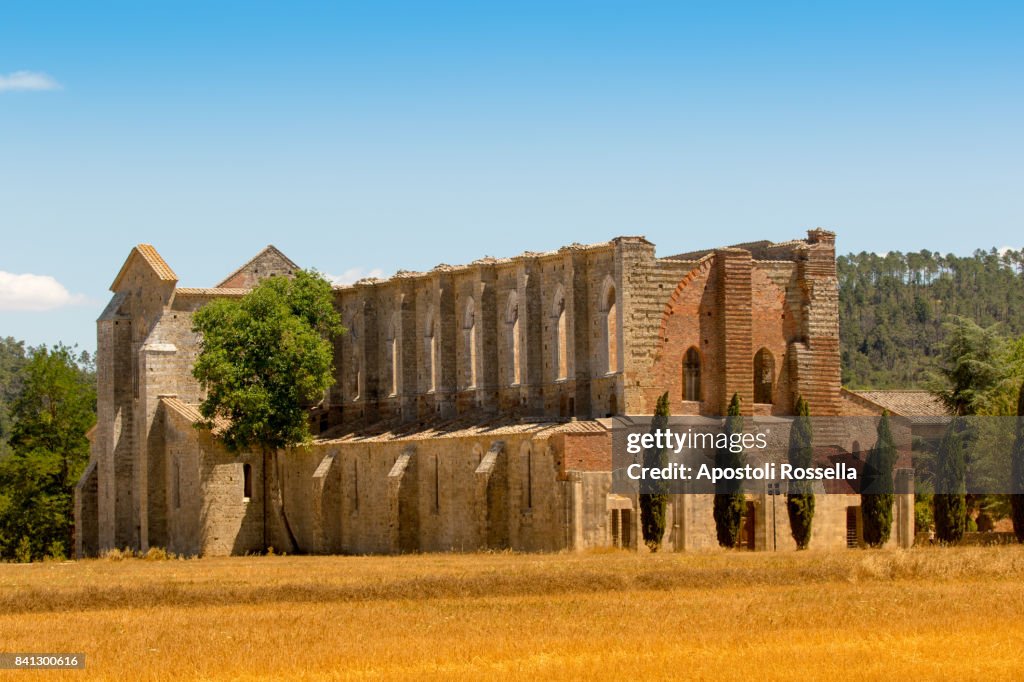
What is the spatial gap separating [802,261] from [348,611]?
27.0 m

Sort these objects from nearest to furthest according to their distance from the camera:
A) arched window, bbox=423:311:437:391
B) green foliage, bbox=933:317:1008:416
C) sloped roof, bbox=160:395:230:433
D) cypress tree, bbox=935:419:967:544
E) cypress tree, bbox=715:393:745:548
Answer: cypress tree, bbox=715:393:745:548
cypress tree, bbox=935:419:967:544
sloped roof, bbox=160:395:230:433
arched window, bbox=423:311:437:391
green foliage, bbox=933:317:1008:416

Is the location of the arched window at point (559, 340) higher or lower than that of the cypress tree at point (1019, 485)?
higher

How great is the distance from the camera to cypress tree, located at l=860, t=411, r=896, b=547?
5606 cm

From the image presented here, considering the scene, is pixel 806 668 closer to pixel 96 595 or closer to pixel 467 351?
pixel 96 595

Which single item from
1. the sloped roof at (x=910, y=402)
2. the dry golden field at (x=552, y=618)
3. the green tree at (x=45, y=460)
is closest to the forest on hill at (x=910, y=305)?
the sloped roof at (x=910, y=402)

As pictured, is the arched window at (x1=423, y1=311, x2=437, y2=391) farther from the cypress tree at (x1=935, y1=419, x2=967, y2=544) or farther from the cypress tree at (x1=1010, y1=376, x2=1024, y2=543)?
the cypress tree at (x1=1010, y1=376, x2=1024, y2=543)

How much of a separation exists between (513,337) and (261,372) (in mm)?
9014

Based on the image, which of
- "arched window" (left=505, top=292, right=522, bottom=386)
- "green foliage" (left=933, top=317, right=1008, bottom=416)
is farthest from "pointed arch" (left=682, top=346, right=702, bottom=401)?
"green foliage" (left=933, top=317, right=1008, bottom=416)

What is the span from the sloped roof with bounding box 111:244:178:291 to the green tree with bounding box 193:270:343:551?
329cm

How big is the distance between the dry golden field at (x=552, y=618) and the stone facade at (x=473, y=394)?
6.07 meters

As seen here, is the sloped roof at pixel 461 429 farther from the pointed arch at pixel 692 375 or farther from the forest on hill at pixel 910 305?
the forest on hill at pixel 910 305

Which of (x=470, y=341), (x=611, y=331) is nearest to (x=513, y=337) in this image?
(x=470, y=341)

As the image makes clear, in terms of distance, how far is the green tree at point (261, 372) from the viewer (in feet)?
213

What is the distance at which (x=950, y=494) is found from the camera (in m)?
56.3
